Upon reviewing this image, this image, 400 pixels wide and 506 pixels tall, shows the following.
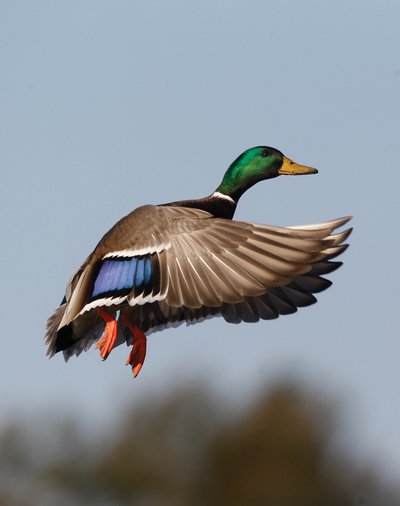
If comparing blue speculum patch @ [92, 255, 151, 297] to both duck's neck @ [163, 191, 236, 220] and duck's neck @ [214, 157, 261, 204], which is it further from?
duck's neck @ [214, 157, 261, 204]

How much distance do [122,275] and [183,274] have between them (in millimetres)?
561

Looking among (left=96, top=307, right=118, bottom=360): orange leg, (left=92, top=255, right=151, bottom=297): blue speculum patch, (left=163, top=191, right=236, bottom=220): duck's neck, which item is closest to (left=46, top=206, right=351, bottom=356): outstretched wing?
(left=92, top=255, right=151, bottom=297): blue speculum patch

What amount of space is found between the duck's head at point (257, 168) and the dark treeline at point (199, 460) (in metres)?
25.5

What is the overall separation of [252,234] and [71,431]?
32935 millimetres

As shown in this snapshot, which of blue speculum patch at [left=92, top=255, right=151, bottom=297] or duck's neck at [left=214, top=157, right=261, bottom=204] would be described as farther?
duck's neck at [left=214, top=157, right=261, bottom=204]

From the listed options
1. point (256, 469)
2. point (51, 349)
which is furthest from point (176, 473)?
point (51, 349)

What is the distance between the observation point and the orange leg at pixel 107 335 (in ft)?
49.1

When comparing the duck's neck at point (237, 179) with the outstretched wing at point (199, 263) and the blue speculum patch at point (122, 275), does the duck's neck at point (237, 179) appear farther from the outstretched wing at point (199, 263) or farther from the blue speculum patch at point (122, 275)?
the blue speculum patch at point (122, 275)

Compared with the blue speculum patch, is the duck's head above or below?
above

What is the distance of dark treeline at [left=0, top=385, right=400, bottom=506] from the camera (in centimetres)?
4403

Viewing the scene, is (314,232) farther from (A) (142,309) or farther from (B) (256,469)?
(B) (256,469)

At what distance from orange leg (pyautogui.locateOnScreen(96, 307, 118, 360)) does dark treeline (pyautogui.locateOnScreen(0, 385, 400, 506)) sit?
2672cm

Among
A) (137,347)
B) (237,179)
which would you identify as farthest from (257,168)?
(137,347)

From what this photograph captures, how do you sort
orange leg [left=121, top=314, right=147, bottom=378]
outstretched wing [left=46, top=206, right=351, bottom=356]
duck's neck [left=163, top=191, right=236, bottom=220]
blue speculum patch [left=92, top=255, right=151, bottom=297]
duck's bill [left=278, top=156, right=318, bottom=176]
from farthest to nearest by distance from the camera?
1. duck's bill [left=278, top=156, right=318, bottom=176]
2. duck's neck [left=163, top=191, right=236, bottom=220]
3. orange leg [left=121, top=314, right=147, bottom=378]
4. blue speculum patch [left=92, top=255, right=151, bottom=297]
5. outstretched wing [left=46, top=206, right=351, bottom=356]
